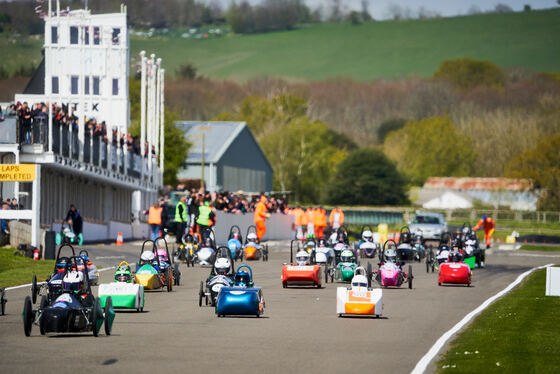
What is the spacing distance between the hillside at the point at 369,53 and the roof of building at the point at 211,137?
71745mm

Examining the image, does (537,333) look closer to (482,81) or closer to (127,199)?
(127,199)

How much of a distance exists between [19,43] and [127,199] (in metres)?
12.5

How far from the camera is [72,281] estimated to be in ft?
55.8

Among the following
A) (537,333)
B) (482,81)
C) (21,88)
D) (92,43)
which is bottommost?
(537,333)

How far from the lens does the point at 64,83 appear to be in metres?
60.0

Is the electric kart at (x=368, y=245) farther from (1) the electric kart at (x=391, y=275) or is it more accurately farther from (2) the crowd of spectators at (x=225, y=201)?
(1) the electric kart at (x=391, y=275)

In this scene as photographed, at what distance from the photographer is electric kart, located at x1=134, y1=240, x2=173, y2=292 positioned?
24047 mm

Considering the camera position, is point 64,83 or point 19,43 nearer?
point 19,43

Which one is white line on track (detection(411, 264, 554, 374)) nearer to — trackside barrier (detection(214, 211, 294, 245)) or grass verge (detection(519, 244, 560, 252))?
trackside barrier (detection(214, 211, 294, 245))

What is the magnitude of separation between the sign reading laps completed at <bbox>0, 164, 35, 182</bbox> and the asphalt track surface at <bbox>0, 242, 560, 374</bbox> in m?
12.0

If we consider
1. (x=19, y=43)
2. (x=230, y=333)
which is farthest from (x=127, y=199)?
(x=230, y=333)

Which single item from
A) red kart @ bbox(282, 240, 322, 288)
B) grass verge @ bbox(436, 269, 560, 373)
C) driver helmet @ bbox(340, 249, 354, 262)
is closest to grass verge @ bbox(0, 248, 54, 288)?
red kart @ bbox(282, 240, 322, 288)

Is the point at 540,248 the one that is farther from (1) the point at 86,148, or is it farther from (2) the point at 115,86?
(1) the point at 86,148

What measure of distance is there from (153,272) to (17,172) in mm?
14138
